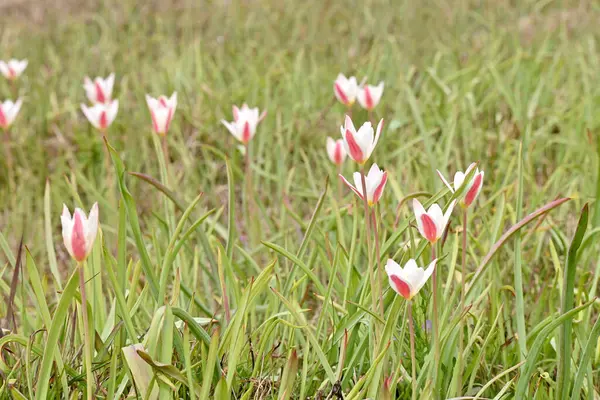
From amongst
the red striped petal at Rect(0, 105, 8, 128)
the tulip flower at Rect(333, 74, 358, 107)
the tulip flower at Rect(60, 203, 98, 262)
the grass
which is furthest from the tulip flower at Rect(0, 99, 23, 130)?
the tulip flower at Rect(60, 203, 98, 262)

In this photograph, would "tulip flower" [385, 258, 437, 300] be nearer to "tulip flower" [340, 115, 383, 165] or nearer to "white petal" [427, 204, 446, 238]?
"white petal" [427, 204, 446, 238]

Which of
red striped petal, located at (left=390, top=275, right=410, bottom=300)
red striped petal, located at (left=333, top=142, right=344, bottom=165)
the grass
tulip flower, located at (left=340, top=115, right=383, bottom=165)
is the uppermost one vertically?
tulip flower, located at (left=340, top=115, right=383, bottom=165)

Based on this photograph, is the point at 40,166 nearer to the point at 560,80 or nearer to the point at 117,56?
the point at 117,56

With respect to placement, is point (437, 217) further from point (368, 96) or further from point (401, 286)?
point (368, 96)

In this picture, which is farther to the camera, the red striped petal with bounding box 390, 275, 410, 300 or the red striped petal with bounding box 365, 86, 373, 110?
the red striped petal with bounding box 365, 86, 373, 110

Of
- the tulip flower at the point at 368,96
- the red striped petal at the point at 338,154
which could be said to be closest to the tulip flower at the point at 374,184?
the red striped petal at the point at 338,154

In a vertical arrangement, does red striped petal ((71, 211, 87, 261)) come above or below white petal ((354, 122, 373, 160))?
below

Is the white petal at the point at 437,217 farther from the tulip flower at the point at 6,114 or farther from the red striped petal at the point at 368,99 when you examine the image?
the tulip flower at the point at 6,114

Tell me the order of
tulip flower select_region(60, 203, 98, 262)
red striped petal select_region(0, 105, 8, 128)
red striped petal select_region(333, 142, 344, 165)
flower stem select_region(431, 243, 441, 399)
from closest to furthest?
1. tulip flower select_region(60, 203, 98, 262)
2. flower stem select_region(431, 243, 441, 399)
3. red striped petal select_region(333, 142, 344, 165)
4. red striped petal select_region(0, 105, 8, 128)

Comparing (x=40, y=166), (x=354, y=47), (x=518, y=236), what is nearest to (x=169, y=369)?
(x=518, y=236)
